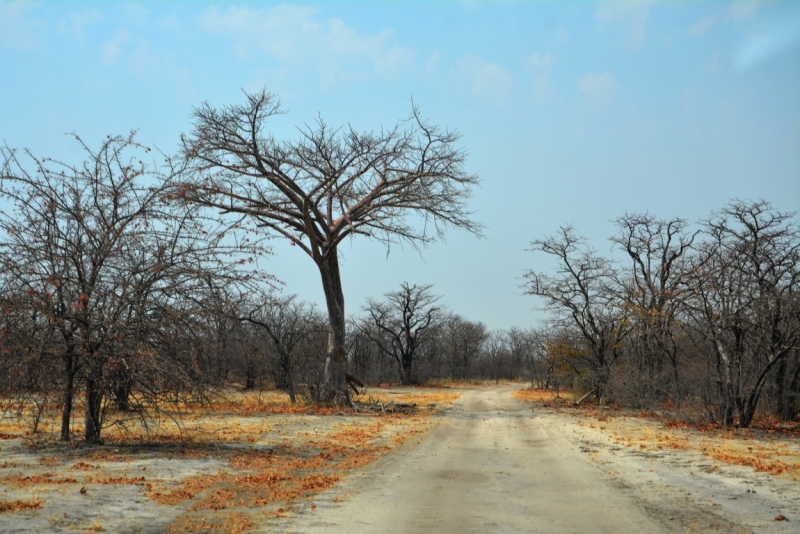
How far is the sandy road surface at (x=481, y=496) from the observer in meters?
7.29

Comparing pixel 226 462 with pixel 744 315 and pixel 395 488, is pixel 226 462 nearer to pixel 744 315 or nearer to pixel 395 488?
pixel 395 488

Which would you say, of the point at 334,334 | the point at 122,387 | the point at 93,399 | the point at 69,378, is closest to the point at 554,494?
the point at 122,387

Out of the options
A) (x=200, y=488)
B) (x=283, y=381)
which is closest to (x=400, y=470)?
(x=200, y=488)

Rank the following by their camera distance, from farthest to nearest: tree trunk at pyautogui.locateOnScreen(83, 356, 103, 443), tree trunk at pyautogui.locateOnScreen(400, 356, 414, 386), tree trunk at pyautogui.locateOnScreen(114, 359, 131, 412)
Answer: tree trunk at pyautogui.locateOnScreen(400, 356, 414, 386) → tree trunk at pyautogui.locateOnScreen(83, 356, 103, 443) → tree trunk at pyautogui.locateOnScreen(114, 359, 131, 412)

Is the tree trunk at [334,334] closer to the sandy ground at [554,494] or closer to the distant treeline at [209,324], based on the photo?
the distant treeline at [209,324]

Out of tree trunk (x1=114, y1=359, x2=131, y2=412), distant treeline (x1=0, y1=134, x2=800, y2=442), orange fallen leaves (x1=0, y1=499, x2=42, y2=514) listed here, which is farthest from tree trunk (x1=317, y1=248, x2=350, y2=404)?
orange fallen leaves (x1=0, y1=499, x2=42, y2=514)

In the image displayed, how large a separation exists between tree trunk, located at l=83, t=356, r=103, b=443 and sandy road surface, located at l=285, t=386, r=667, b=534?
17.2 ft

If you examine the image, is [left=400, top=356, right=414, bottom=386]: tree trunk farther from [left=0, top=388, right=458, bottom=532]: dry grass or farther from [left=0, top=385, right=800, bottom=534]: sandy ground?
[left=0, top=385, right=800, bottom=534]: sandy ground

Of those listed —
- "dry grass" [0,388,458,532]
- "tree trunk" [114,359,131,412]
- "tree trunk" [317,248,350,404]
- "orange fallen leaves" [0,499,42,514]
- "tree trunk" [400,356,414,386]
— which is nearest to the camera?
"orange fallen leaves" [0,499,42,514]

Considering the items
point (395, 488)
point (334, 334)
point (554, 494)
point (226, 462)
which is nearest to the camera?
point (554, 494)

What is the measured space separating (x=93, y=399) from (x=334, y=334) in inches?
544

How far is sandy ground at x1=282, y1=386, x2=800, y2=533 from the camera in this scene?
735 centimetres

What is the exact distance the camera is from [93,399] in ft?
40.9

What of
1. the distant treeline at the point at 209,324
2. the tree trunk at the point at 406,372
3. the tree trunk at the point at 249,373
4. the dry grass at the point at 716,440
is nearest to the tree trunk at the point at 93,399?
the distant treeline at the point at 209,324
